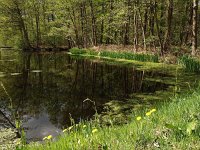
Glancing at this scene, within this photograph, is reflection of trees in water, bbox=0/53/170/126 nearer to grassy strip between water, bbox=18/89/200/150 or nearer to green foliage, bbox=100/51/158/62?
green foliage, bbox=100/51/158/62

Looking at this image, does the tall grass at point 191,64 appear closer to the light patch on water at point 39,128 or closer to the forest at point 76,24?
the light patch on water at point 39,128

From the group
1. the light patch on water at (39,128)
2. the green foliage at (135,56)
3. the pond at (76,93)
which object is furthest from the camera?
the green foliage at (135,56)

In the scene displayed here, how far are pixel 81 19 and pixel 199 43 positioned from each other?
16331mm

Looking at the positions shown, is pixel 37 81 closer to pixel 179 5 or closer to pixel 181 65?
pixel 181 65

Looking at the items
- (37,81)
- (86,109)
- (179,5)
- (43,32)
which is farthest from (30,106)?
(43,32)

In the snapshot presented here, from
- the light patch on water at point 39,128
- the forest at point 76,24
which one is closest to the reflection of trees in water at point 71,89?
the light patch on water at point 39,128

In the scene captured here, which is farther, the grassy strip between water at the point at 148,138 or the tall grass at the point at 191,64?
the tall grass at the point at 191,64

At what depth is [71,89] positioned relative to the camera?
43.5ft

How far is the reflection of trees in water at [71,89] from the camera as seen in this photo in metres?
9.87

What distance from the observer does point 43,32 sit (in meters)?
49.8

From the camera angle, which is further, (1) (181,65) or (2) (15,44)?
(2) (15,44)

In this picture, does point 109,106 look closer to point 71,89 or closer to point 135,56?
point 71,89

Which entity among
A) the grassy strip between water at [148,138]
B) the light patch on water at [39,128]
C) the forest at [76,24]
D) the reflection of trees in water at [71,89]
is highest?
the forest at [76,24]

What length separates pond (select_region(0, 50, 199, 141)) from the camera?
891 cm
